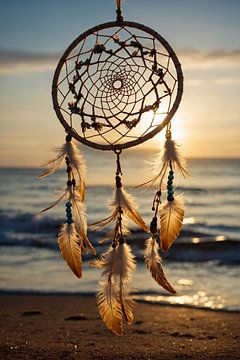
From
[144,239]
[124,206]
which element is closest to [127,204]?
[124,206]

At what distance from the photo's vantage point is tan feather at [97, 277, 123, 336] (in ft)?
14.4

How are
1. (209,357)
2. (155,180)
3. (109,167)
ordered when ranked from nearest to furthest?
(155,180) < (209,357) < (109,167)

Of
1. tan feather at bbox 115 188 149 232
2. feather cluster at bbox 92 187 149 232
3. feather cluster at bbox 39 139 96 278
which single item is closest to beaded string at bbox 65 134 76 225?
feather cluster at bbox 39 139 96 278

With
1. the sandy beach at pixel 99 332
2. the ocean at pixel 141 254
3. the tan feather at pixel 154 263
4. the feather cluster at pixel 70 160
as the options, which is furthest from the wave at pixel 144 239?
the feather cluster at pixel 70 160

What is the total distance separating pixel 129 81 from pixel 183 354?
11.4 feet

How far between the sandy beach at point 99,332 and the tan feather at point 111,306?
2052mm

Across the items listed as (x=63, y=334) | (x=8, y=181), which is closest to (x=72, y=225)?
(x=63, y=334)

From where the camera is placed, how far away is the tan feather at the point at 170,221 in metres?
4.43

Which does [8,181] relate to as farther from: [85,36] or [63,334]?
[85,36]

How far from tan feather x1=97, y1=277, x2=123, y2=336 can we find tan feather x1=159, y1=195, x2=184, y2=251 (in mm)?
493

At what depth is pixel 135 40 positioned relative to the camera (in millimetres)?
4254

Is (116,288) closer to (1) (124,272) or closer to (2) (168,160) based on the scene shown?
(1) (124,272)

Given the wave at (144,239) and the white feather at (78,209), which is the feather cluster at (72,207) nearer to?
the white feather at (78,209)

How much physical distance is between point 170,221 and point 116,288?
2.13 ft
